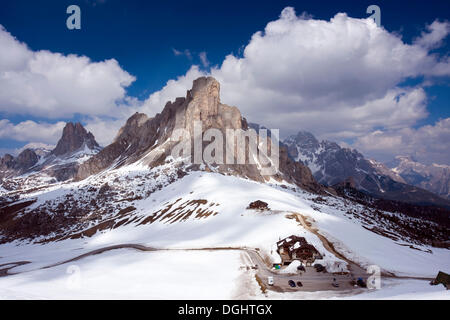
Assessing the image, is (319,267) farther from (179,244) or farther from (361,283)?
(179,244)

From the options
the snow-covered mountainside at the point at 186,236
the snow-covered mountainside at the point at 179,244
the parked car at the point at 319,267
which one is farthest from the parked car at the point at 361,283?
the parked car at the point at 319,267

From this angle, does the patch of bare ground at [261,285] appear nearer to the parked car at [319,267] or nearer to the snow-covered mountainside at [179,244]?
the snow-covered mountainside at [179,244]

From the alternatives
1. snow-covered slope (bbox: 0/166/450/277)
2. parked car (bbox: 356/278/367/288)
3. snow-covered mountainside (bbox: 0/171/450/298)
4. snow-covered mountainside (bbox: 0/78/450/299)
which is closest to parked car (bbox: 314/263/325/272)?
snow-covered mountainside (bbox: 0/78/450/299)

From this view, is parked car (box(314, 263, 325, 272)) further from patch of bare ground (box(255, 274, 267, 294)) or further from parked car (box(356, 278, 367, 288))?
patch of bare ground (box(255, 274, 267, 294))

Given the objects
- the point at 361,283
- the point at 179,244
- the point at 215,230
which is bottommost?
the point at 179,244

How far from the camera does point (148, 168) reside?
196875 millimetres

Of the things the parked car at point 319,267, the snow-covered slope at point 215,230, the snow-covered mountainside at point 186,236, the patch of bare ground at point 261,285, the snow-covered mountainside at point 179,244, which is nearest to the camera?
the patch of bare ground at point 261,285

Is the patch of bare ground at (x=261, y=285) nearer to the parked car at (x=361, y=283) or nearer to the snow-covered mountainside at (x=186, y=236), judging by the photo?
the snow-covered mountainside at (x=186, y=236)

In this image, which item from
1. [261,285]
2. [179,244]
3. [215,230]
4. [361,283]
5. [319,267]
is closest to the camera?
[261,285]

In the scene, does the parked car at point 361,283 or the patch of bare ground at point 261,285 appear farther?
the parked car at point 361,283

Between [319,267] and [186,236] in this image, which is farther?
[186,236]

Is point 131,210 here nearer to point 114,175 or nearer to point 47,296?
point 114,175

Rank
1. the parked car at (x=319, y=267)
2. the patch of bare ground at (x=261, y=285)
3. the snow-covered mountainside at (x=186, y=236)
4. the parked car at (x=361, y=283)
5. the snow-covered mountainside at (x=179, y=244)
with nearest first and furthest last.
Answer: the patch of bare ground at (x=261, y=285) → the parked car at (x=361, y=283) → the snow-covered mountainside at (x=179, y=244) → the parked car at (x=319, y=267) → the snow-covered mountainside at (x=186, y=236)

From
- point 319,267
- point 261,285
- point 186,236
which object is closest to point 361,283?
point 319,267
